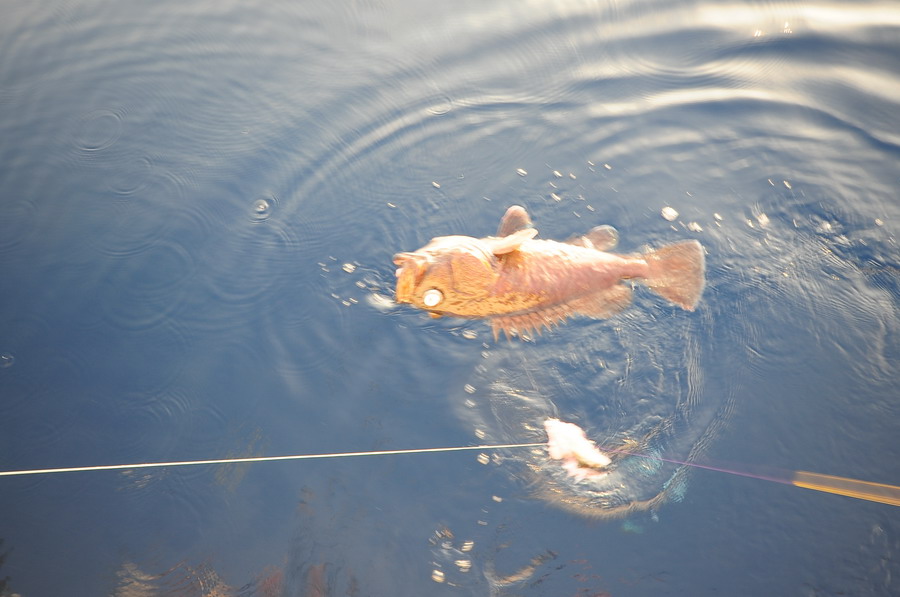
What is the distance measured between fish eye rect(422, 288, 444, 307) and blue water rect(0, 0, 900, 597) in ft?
2.13

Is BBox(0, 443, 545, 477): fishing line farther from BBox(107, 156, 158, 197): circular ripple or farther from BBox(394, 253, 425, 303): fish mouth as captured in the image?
BBox(107, 156, 158, 197): circular ripple

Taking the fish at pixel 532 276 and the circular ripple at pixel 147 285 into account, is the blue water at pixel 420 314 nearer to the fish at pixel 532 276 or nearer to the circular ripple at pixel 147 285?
the circular ripple at pixel 147 285

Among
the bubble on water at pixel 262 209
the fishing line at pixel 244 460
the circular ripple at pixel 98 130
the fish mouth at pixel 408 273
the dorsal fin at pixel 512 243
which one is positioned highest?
the circular ripple at pixel 98 130

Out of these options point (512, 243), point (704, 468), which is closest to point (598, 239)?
point (512, 243)

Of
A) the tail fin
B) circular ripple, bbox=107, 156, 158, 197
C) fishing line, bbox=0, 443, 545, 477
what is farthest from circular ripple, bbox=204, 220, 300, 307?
the tail fin

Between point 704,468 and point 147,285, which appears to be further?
point 147,285

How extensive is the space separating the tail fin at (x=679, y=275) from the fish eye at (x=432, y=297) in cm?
153

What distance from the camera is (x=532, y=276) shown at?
3777 mm

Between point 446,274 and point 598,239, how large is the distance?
1.45 metres

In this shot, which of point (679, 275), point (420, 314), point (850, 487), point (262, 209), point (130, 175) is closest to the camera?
point (850, 487)

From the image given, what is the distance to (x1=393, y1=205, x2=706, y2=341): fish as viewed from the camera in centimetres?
357

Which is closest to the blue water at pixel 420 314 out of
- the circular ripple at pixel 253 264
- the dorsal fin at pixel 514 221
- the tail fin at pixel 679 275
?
the circular ripple at pixel 253 264

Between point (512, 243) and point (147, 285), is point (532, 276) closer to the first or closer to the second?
point (512, 243)

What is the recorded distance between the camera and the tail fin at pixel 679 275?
4.10 m
